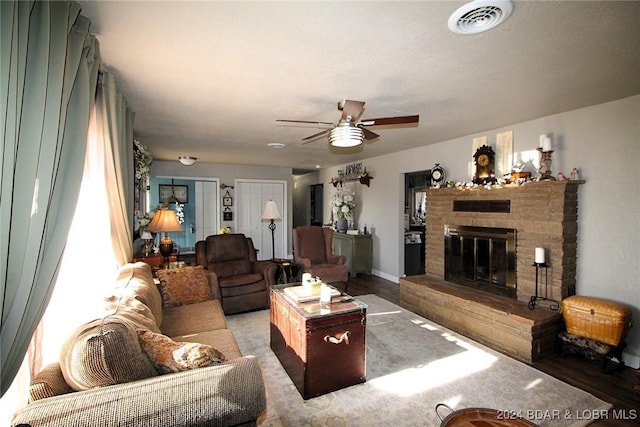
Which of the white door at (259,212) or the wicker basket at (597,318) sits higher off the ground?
the white door at (259,212)

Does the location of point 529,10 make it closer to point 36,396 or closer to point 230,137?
point 36,396

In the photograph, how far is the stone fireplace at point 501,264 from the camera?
2.96 m

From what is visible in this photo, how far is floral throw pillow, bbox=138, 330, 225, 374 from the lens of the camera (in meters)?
1.41

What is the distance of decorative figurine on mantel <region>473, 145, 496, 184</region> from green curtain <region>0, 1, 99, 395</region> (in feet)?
13.0

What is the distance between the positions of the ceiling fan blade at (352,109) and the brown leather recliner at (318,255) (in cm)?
275

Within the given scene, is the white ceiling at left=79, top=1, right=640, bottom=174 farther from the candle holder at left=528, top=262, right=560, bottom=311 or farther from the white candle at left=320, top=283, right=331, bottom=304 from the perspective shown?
the white candle at left=320, top=283, right=331, bottom=304

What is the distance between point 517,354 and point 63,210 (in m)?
3.61

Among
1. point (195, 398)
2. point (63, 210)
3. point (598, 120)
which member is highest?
point (598, 120)

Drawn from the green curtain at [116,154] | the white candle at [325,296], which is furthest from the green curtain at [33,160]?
the white candle at [325,296]

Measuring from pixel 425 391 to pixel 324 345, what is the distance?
88cm

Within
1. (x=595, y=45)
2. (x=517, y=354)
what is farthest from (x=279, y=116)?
(x=517, y=354)

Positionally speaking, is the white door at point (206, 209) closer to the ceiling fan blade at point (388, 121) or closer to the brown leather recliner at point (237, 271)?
the brown leather recliner at point (237, 271)

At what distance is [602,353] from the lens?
103 inches

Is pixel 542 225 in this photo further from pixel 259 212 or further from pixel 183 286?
pixel 259 212
